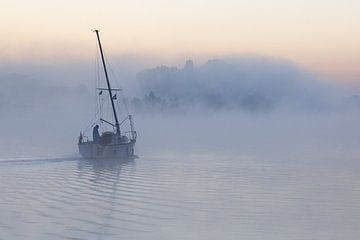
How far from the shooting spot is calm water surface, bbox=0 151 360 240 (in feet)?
47.9

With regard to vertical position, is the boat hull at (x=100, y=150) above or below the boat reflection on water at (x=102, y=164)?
above

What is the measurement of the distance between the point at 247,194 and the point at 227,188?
176 cm

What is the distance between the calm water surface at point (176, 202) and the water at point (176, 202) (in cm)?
2

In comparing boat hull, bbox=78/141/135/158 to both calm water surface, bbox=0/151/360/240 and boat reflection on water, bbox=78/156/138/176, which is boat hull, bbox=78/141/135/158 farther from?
calm water surface, bbox=0/151/360/240

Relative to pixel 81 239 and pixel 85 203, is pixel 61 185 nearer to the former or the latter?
pixel 85 203

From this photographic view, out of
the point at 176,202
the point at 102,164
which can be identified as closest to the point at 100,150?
the point at 102,164

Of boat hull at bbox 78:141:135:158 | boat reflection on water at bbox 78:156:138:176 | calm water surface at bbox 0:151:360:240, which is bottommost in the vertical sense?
calm water surface at bbox 0:151:360:240

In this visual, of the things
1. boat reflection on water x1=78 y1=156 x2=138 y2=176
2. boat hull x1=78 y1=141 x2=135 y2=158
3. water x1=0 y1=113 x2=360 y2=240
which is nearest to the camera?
water x1=0 y1=113 x2=360 y2=240

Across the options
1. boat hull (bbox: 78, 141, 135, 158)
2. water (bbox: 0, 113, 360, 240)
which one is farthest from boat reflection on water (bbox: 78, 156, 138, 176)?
boat hull (bbox: 78, 141, 135, 158)

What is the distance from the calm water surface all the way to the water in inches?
0.9

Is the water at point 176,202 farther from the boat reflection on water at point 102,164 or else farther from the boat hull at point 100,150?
the boat hull at point 100,150

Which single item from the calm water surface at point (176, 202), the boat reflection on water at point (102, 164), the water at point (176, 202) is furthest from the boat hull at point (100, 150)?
the calm water surface at point (176, 202)

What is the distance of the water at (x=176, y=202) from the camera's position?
14586mm

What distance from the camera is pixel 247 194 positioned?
20.9m
